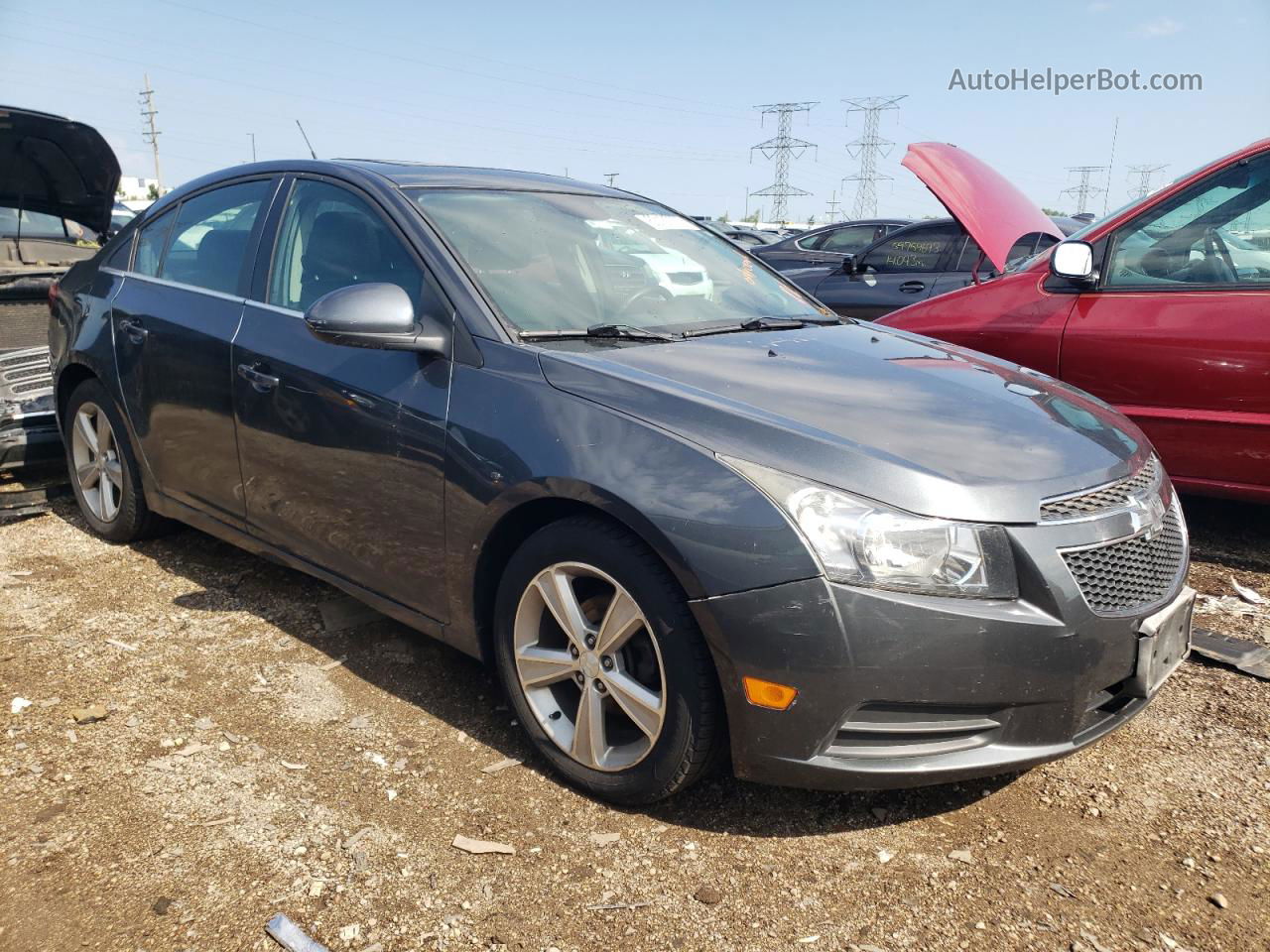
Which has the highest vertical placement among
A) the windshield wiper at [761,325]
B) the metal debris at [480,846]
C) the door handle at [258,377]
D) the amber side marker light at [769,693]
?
the windshield wiper at [761,325]

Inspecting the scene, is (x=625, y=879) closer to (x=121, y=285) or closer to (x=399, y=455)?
(x=399, y=455)

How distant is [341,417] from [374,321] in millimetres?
405

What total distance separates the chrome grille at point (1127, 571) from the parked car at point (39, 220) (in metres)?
4.85

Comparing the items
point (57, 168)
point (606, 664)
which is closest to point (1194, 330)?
point (606, 664)

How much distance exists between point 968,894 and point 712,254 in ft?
7.92

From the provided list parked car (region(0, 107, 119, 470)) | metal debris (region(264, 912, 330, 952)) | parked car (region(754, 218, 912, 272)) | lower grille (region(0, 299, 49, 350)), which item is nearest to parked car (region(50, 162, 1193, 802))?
metal debris (region(264, 912, 330, 952))

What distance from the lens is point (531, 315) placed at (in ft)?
9.70

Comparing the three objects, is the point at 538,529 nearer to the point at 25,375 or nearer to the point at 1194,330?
the point at 1194,330

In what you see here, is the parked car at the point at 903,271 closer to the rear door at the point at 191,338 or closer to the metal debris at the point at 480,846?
the rear door at the point at 191,338

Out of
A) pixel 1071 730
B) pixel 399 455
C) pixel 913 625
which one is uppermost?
pixel 399 455

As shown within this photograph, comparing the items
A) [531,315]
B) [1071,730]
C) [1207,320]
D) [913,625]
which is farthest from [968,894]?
[1207,320]

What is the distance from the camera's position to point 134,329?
13.3ft

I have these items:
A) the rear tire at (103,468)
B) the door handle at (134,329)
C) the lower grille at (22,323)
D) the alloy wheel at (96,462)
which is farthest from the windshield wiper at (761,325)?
the lower grille at (22,323)

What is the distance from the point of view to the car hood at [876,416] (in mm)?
2262
